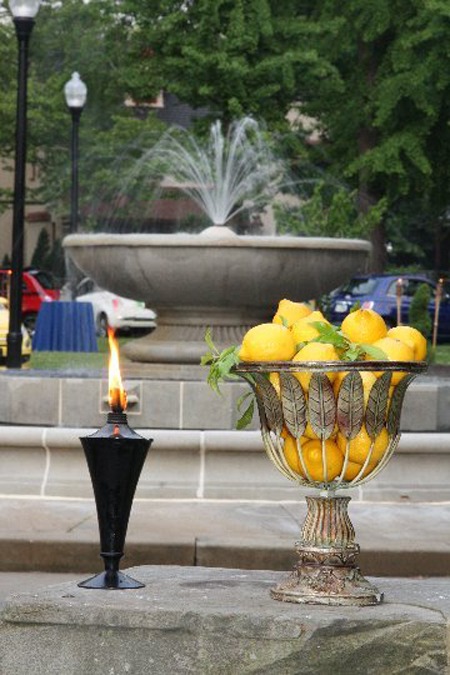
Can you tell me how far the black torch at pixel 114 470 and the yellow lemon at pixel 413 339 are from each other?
31.6 inches

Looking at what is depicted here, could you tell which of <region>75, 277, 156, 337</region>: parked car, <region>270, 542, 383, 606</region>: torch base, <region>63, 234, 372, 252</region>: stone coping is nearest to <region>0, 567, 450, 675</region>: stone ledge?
<region>270, 542, 383, 606</region>: torch base

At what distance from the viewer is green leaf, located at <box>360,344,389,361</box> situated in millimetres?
4973

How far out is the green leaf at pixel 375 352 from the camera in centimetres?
497

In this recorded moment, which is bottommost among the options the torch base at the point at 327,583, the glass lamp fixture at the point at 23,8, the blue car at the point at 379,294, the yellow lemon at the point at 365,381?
the blue car at the point at 379,294

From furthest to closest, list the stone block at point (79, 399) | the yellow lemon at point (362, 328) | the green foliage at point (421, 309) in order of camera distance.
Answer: the green foliage at point (421, 309) < the stone block at point (79, 399) < the yellow lemon at point (362, 328)

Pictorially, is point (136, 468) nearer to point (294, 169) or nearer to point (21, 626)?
point (21, 626)

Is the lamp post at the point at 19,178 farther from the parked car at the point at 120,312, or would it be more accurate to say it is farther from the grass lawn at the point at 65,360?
the parked car at the point at 120,312

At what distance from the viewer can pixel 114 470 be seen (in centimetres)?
533

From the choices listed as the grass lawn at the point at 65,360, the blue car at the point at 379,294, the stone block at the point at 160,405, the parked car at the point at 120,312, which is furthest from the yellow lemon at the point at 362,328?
the parked car at the point at 120,312

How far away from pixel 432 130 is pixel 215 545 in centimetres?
3172

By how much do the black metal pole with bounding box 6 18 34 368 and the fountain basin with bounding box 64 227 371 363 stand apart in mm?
4101

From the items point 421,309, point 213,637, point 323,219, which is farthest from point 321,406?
point 323,219

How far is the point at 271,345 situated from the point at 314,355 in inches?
5.1

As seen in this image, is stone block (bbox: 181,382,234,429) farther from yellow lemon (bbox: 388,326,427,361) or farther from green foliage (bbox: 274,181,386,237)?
green foliage (bbox: 274,181,386,237)
